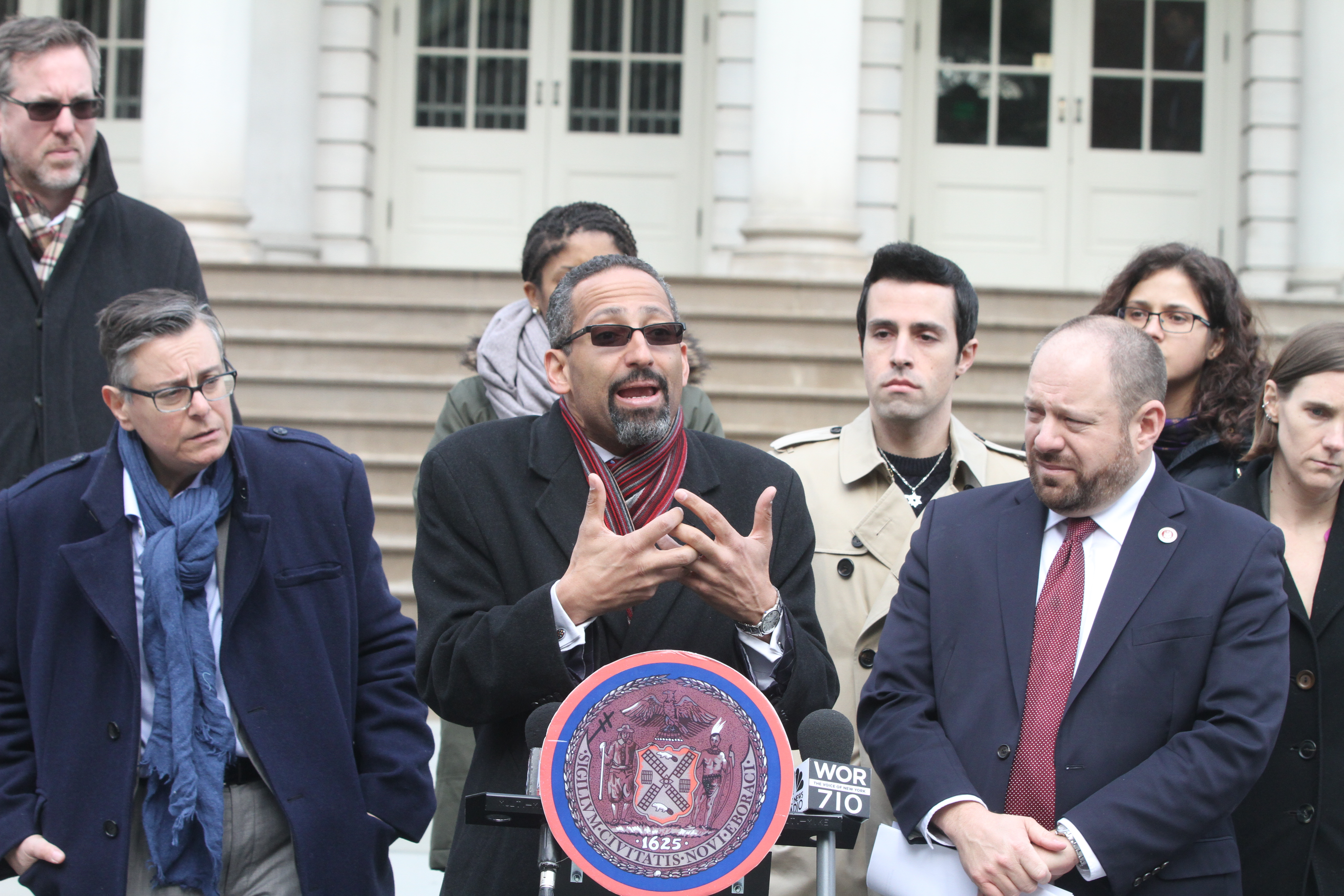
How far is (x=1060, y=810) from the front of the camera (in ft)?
8.18

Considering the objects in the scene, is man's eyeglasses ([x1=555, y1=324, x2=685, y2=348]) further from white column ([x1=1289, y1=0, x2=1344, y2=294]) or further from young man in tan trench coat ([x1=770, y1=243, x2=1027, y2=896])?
white column ([x1=1289, y1=0, x2=1344, y2=294])

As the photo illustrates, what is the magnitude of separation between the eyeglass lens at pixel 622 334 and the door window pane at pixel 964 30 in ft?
27.4

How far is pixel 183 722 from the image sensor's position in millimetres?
2674

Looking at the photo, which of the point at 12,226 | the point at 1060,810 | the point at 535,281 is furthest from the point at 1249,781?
the point at 12,226

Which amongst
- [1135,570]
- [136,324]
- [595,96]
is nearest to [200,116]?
[595,96]

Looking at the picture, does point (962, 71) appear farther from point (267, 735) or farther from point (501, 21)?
point (267, 735)

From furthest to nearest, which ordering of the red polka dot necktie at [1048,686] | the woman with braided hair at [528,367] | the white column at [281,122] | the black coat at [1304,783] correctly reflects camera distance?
the white column at [281,122] < the woman with braided hair at [528,367] < the black coat at [1304,783] < the red polka dot necktie at [1048,686]

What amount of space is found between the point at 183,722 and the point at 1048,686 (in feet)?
5.40

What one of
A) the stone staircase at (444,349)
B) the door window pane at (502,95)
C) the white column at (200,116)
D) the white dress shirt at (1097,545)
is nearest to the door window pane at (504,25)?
the door window pane at (502,95)

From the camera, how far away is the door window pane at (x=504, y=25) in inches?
407

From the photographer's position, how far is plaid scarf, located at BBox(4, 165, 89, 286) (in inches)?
142

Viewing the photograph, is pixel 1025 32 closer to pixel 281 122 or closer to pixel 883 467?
pixel 281 122

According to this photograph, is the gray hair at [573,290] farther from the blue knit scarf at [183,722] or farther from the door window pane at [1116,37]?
the door window pane at [1116,37]

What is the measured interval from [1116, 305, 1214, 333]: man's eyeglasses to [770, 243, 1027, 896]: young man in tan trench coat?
583 mm
